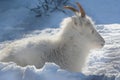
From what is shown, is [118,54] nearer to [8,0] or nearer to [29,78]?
[29,78]

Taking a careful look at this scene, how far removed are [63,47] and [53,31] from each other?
23.3 ft

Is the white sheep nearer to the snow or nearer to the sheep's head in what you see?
the sheep's head

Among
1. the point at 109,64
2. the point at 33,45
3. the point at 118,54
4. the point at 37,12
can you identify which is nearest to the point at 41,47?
the point at 33,45

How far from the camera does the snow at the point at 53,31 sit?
2996 millimetres

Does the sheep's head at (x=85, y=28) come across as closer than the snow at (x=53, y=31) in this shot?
No

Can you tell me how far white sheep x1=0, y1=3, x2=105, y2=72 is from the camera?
4.95m

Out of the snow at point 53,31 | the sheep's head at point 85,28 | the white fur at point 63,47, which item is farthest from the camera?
the sheep's head at point 85,28

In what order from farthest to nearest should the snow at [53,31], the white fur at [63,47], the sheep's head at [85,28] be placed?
the sheep's head at [85,28]
the white fur at [63,47]
the snow at [53,31]

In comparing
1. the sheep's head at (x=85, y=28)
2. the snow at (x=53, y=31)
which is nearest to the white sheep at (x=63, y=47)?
the sheep's head at (x=85, y=28)

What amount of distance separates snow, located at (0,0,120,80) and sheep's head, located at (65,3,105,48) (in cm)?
46

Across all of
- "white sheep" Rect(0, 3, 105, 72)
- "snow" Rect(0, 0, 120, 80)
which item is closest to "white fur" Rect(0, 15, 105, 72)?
"white sheep" Rect(0, 3, 105, 72)

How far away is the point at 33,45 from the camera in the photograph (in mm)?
5133

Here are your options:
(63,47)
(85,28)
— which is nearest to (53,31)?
(85,28)

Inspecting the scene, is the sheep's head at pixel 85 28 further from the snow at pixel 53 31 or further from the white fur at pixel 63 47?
the snow at pixel 53 31
